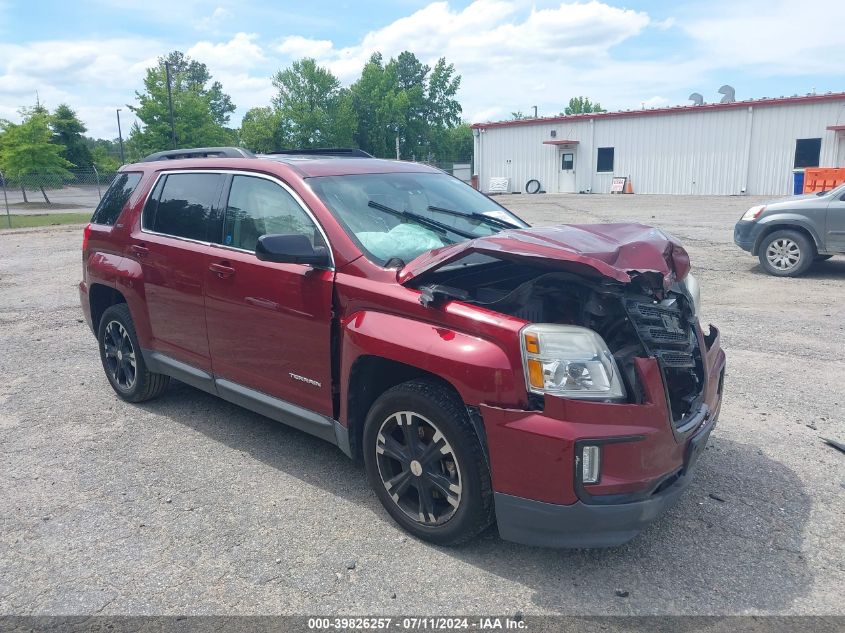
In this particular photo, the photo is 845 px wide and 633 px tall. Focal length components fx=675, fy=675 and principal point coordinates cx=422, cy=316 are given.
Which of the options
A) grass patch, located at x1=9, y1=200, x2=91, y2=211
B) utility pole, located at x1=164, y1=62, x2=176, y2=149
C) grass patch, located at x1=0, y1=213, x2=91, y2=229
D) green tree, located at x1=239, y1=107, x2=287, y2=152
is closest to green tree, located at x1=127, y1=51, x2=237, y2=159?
utility pole, located at x1=164, y1=62, x2=176, y2=149

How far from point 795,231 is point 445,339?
9163 mm

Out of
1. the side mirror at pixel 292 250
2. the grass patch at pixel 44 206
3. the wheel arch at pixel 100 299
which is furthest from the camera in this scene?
the grass patch at pixel 44 206

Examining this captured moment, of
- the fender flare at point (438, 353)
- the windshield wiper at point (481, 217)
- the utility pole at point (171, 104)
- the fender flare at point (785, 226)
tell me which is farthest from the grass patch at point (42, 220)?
the fender flare at point (438, 353)

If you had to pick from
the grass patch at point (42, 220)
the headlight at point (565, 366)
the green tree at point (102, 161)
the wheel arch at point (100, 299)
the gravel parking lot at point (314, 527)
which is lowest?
the gravel parking lot at point (314, 527)

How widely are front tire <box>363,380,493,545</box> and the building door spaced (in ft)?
122

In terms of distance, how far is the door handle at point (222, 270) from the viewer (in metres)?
4.12

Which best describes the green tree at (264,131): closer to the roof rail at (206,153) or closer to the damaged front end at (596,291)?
the roof rail at (206,153)

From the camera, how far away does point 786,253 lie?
10297 millimetres

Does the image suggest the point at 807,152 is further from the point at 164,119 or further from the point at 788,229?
the point at 164,119

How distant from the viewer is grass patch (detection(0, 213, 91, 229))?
24.1 metres

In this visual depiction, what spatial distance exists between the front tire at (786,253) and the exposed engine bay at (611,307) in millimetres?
7990

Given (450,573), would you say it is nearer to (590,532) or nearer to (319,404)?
(590,532)

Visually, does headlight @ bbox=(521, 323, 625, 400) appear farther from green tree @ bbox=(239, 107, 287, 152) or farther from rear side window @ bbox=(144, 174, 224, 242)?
green tree @ bbox=(239, 107, 287, 152)

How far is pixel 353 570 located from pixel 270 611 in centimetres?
43
